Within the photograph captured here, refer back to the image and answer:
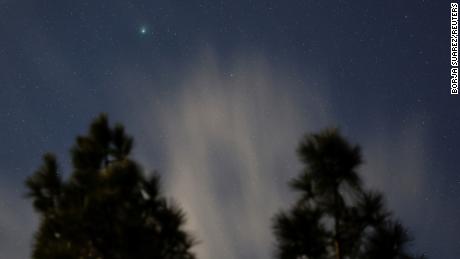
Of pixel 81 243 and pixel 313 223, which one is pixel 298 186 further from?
pixel 81 243

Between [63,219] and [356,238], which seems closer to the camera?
[63,219]

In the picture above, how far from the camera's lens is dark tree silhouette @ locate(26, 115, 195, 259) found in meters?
10.7

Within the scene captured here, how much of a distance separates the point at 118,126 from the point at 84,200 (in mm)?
2414

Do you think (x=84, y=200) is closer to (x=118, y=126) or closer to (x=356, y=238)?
(x=118, y=126)

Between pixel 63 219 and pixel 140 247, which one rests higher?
pixel 63 219

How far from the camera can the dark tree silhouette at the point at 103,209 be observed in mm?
10742

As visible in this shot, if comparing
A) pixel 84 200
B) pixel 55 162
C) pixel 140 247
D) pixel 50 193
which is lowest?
pixel 140 247

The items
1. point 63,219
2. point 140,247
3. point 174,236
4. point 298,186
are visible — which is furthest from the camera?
point 298,186

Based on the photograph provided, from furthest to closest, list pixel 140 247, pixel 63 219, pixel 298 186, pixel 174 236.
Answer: pixel 298 186, pixel 174 236, pixel 63 219, pixel 140 247

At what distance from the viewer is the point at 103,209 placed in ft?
37.1

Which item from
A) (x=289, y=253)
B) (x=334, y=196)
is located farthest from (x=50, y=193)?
(x=334, y=196)

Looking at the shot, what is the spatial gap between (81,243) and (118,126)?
340 cm

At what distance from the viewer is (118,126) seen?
1277 cm

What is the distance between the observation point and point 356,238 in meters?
12.1
